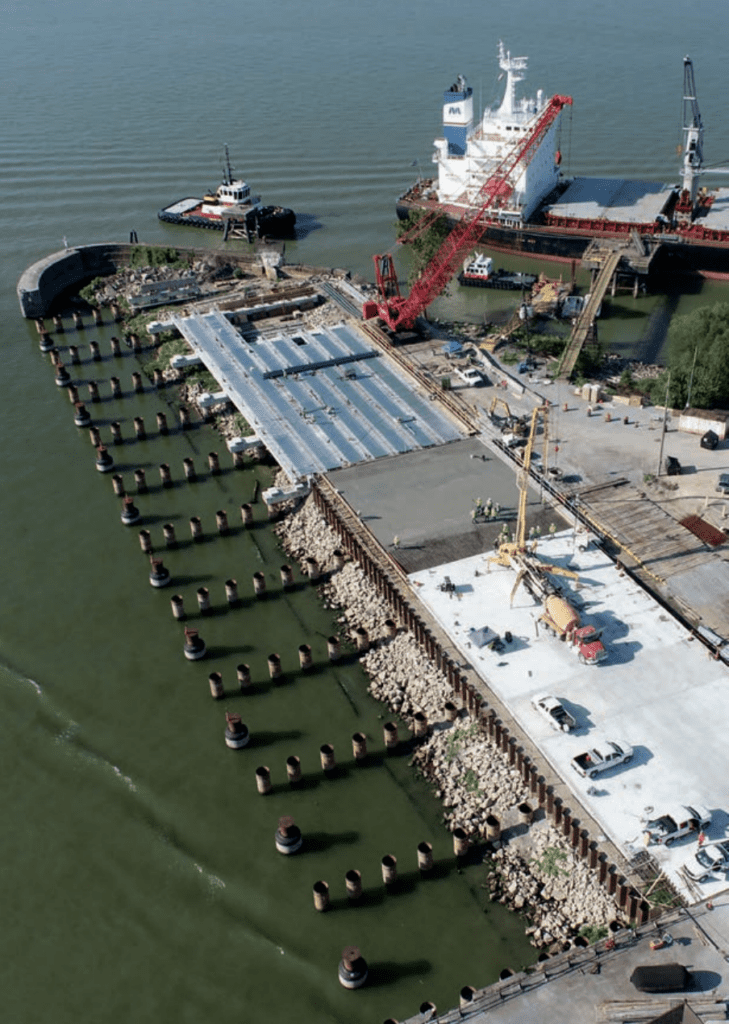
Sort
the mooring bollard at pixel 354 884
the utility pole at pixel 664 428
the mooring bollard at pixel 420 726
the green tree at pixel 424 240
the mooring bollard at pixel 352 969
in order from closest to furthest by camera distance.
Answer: the mooring bollard at pixel 352 969, the mooring bollard at pixel 354 884, the mooring bollard at pixel 420 726, the utility pole at pixel 664 428, the green tree at pixel 424 240

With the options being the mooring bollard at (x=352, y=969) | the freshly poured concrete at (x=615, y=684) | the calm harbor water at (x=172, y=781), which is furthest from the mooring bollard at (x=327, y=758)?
the mooring bollard at (x=352, y=969)

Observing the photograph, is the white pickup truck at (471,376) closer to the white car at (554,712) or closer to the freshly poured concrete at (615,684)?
the freshly poured concrete at (615,684)

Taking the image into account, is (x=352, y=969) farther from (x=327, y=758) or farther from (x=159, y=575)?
(x=159, y=575)

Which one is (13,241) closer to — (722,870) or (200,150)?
(200,150)

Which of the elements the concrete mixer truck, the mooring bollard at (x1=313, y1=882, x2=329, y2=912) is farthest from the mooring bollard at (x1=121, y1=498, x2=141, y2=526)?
the mooring bollard at (x1=313, y1=882, x2=329, y2=912)

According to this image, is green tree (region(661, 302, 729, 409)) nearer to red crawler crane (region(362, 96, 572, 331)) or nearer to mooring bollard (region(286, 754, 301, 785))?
red crawler crane (region(362, 96, 572, 331))

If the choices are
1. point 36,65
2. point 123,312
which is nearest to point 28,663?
point 123,312
